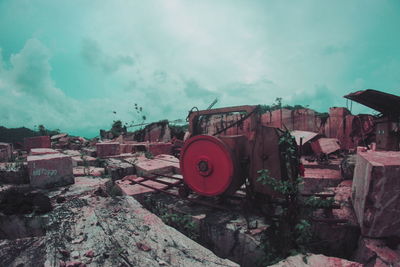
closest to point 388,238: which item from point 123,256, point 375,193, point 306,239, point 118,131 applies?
point 375,193

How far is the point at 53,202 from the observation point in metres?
3.04

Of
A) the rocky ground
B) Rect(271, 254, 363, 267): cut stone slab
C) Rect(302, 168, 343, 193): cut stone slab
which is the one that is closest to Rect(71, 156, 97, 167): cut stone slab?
the rocky ground

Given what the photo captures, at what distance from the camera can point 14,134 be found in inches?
1005

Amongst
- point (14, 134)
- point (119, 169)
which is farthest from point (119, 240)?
point (14, 134)

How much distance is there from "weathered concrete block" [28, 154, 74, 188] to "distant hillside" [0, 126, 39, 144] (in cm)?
2552

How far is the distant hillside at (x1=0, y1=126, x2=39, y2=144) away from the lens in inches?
940

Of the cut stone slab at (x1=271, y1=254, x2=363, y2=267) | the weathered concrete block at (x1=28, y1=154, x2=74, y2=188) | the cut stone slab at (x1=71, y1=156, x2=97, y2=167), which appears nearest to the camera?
the cut stone slab at (x1=271, y1=254, x2=363, y2=267)

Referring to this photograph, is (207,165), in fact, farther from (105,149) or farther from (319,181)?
(105,149)

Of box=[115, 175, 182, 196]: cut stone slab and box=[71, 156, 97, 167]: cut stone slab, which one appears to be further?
box=[71, 156, 97, 167]: cut stone slab

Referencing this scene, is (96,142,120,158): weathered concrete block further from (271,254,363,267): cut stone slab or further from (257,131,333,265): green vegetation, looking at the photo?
(271,254,363,267): cut stone slab

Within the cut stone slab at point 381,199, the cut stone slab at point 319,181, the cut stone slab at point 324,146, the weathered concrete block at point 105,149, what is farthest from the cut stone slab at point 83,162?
the cut stone slab at point 324,146

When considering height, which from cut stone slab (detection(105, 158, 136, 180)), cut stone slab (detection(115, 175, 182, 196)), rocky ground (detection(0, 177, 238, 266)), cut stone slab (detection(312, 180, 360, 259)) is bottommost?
cut stone slab (detection(312, 180, 360, 259))

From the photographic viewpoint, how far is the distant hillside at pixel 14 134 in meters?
23.9

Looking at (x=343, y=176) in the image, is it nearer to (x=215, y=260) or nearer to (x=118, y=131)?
(x=215, y=260)
